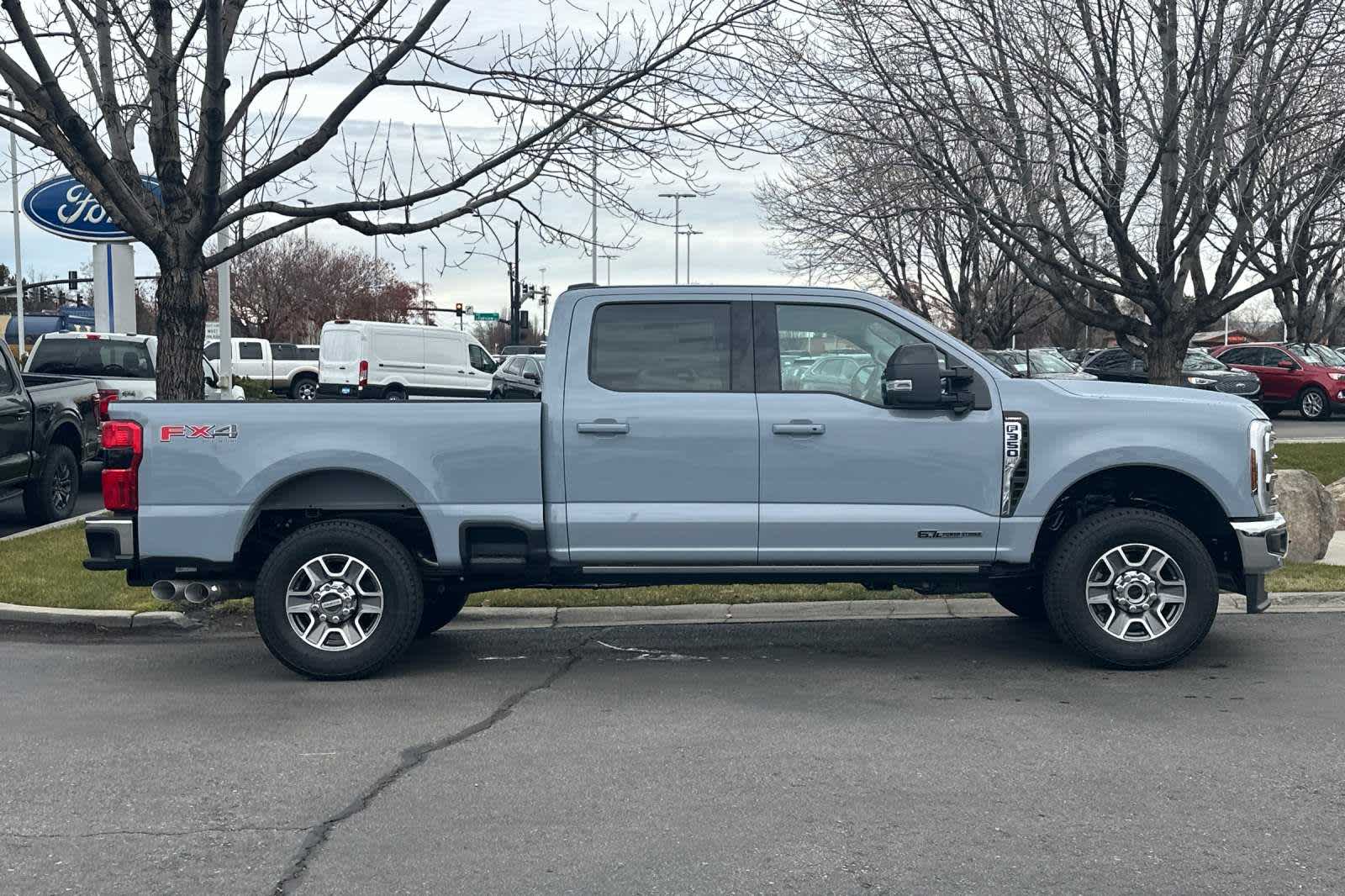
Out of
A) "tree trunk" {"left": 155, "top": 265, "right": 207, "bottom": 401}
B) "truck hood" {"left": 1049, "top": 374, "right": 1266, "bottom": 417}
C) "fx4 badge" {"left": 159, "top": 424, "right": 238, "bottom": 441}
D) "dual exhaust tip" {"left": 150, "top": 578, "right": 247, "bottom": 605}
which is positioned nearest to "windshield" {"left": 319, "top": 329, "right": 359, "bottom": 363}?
"tree trunk" {"left": 155, "top": 265, "right": 207, "bottom": 401}

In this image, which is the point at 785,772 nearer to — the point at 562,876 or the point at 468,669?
the point at 562,876

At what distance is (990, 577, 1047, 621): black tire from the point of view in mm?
8312

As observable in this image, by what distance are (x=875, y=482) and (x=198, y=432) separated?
341 centimetres

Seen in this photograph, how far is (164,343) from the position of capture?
10641 millimetres

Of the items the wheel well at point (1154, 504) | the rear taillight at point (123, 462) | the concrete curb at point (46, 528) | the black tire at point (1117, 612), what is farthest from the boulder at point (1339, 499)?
the concrete curb at point (46, 528)

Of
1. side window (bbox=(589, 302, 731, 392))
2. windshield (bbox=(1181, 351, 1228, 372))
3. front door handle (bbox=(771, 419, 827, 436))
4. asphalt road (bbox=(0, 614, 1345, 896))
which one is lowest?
asphalt road (bbox=(0, 614, 1345, 896))

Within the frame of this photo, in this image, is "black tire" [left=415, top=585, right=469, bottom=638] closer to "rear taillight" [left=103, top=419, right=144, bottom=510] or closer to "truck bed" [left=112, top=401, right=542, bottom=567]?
"truck bed" [left=112, top=401, right=542, bottom=567]

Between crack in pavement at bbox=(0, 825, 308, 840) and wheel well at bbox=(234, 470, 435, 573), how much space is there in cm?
247

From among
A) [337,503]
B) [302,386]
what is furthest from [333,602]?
[302,386]

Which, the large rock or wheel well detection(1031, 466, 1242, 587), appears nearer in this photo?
wheel well detection(1031, 466, 1242, 587)

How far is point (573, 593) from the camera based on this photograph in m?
9.58

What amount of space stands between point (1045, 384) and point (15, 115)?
7445 millimetres

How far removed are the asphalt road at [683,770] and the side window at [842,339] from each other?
1.54m

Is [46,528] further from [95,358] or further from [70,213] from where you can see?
[70,213]
